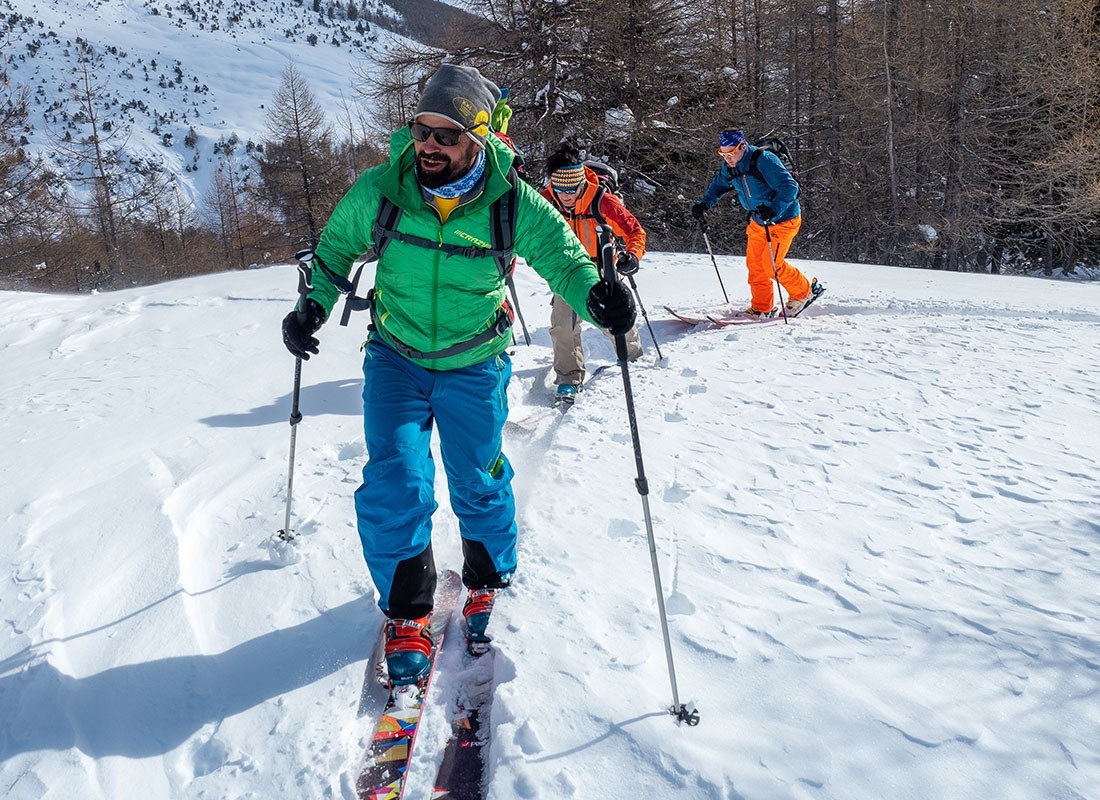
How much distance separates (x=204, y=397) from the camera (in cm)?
502

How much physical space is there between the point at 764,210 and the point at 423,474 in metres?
6.05

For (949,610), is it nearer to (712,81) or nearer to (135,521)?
(135,521)

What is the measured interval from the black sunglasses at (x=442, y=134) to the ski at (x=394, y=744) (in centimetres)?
183

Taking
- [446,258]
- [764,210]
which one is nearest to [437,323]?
[446,258]

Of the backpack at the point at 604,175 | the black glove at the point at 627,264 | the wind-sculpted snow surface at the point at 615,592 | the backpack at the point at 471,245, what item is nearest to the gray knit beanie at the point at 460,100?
the backpack at the point at 471,245

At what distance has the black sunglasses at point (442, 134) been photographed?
88.6 inches

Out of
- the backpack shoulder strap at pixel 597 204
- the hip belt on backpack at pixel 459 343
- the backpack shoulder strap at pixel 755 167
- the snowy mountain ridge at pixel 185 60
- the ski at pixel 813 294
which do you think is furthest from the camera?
the snowy mountain ridge at pixel 185 60

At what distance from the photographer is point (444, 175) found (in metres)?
2.30

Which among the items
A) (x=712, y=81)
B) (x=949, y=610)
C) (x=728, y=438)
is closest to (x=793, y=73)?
(x=712, y=81)

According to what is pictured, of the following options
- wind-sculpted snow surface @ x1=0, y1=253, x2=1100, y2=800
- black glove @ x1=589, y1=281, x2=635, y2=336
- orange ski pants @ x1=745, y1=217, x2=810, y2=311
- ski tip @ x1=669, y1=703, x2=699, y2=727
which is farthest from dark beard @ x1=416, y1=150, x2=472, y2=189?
orange ski pants @ x1=745, y1=217, x2=810, y2=311

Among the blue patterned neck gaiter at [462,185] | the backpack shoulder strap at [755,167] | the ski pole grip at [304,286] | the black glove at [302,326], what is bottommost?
the black glove at [302,326]

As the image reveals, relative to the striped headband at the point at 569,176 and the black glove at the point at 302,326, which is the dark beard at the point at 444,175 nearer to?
the black glove at the point at 302,326

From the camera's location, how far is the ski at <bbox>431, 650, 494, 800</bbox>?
192 centimetres

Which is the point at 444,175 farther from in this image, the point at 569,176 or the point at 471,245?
the point at 569,176
